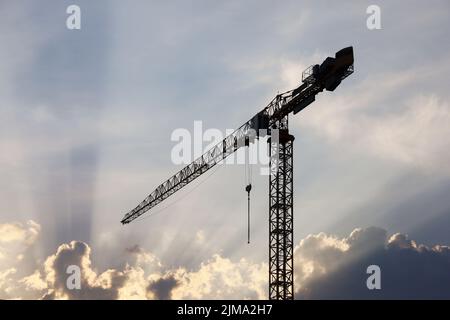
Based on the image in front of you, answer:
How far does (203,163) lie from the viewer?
115 m
